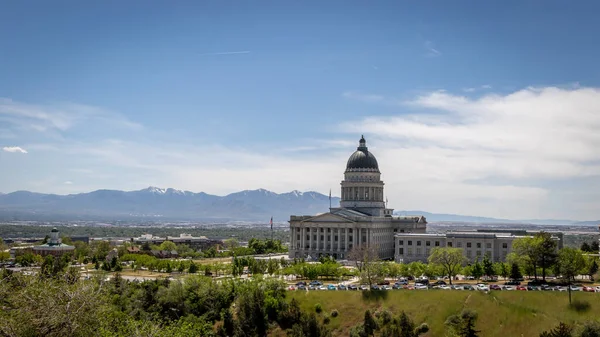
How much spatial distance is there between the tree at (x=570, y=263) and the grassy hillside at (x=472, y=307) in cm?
539

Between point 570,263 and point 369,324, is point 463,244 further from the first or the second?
point 369,324

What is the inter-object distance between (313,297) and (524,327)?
2906 cm

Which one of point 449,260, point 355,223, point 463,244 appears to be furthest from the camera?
point 355,223

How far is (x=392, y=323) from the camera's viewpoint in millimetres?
81812

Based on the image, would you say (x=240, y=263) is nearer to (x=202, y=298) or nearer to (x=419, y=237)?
(x=202, y=298)

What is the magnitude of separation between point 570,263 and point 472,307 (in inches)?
666

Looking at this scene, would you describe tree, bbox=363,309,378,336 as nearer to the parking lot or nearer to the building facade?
the parking lot

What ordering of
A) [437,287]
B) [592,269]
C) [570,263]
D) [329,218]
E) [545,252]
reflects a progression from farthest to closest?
[329,218], [592,269], [545,252], [437,287], [570,263]

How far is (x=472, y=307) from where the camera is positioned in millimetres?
82062

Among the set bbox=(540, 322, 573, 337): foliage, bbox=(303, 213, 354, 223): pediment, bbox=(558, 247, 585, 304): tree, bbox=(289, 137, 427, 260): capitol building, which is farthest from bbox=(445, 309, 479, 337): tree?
bbox=(303, 213, 354, 223): pediment

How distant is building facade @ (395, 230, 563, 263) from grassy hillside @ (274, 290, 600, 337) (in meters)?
42.3

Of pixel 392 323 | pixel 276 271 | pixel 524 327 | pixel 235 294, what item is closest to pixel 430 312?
pixel 392 323

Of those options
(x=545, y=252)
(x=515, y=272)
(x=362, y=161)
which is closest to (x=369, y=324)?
(x=515, y=272)

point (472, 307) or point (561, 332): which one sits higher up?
point (472, 307)
